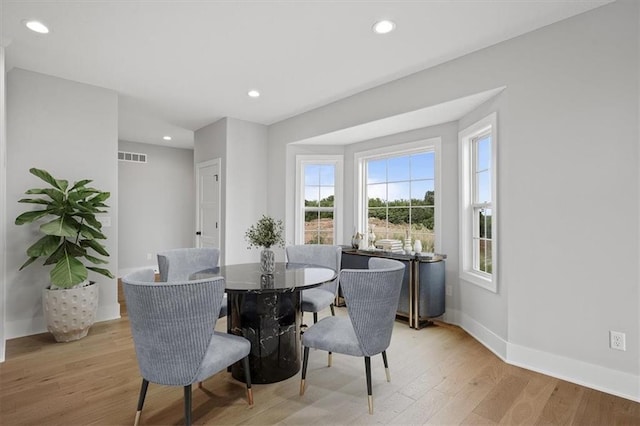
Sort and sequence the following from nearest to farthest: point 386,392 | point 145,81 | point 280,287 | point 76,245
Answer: point 280,287
point 386,392
point 76,245
point 145,81

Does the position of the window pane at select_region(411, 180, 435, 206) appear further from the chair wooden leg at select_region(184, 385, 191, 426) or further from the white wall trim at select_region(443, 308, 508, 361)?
the chair wooden leg at select_region(184, 385, 191, 426)

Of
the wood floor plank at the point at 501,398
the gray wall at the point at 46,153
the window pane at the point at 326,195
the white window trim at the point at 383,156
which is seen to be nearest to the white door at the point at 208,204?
the gray wall at the point at 46,153

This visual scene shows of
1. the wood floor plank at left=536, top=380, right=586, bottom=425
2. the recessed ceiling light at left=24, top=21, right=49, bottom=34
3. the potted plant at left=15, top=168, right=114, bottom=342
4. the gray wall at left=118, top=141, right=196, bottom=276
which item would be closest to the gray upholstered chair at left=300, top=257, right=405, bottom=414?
the wood floor plank at left=536, top=380, right=586, bottom=425

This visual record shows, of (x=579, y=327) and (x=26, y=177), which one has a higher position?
(x=26, y=177)

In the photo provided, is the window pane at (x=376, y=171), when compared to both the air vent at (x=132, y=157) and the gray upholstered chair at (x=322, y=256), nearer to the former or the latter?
the gray upholstered chair at (x=322, y=256)

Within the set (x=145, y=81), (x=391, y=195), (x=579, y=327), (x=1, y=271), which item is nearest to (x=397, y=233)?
(x=391, y=195)

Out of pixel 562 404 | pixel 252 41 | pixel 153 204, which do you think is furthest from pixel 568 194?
pixel 153 204

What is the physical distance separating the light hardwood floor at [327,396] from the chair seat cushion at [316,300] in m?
0.41

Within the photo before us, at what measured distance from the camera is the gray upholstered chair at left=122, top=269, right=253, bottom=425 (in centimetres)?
165

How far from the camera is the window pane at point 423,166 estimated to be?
4.17 meters

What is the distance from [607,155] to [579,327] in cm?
124

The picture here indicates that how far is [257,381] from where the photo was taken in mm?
2398

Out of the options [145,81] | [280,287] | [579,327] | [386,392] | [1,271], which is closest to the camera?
[280,287]

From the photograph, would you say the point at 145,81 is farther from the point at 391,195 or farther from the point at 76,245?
the point at 391,195
